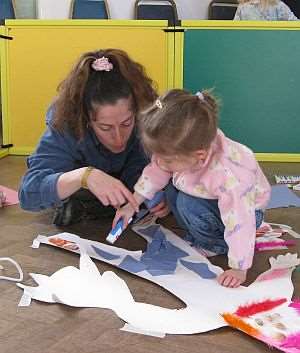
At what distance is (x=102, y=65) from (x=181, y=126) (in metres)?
0.38

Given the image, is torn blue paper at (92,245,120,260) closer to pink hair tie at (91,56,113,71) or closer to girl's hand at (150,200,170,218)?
girl's hand at (150,200,170,218)

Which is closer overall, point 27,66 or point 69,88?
point 69,88

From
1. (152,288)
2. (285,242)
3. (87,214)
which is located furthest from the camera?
(87,214)

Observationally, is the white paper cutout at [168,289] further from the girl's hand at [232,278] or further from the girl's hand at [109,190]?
the girl's hand at [109,190]

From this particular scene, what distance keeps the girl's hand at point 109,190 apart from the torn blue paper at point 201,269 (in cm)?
20

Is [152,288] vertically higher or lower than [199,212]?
lower

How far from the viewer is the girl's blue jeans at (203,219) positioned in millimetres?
1377

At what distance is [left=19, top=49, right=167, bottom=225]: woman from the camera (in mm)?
1387

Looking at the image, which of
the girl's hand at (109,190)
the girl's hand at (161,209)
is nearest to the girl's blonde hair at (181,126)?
the girl's hand at (109,190)

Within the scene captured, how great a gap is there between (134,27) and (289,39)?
0.80 meters

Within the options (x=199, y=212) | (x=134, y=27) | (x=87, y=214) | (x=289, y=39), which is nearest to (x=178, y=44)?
(x=134, y=27)

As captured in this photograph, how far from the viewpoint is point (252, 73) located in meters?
2.91

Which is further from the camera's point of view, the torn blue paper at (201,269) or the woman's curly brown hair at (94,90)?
the woman's curly brown hair at (94,90)

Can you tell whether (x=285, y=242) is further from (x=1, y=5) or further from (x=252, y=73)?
(x=1, y=5)
